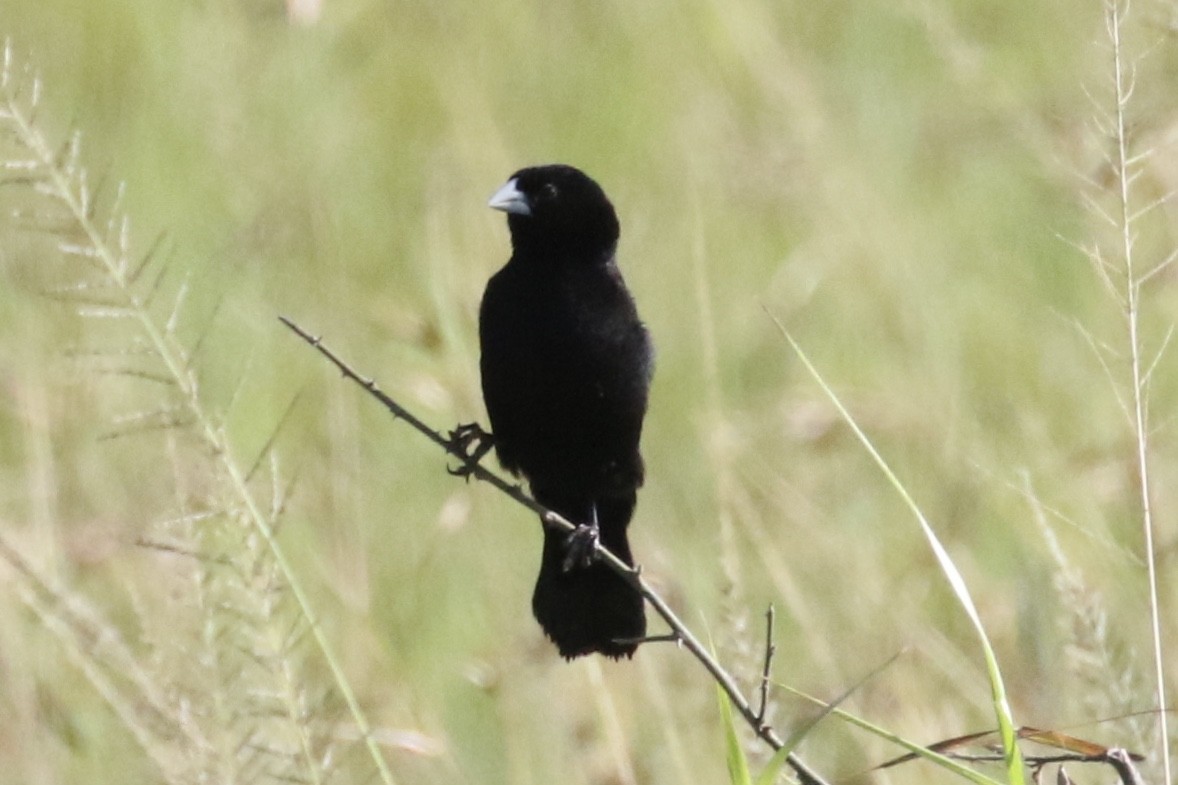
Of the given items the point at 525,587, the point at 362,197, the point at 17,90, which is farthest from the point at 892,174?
the point at 17,90

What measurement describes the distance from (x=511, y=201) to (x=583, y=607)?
84 cm

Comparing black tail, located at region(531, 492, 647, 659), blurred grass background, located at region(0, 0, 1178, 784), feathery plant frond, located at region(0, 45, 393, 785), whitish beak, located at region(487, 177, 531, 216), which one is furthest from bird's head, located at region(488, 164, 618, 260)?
feathery plant frond, located at region(0, 45, 393, 785)

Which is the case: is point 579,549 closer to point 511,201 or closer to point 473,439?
point 473,439

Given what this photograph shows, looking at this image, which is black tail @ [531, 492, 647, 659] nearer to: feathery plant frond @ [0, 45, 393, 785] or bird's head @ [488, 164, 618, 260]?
bird's head @ [488, 164, 618, 260]

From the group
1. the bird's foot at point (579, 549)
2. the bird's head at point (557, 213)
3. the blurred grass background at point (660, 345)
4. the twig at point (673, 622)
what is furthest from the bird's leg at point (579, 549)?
the twig at point (673, 622)

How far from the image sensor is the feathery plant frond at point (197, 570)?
2.23 meters

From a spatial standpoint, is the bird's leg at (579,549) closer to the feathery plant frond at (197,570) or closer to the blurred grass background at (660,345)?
the blurred grass background at (660,345)

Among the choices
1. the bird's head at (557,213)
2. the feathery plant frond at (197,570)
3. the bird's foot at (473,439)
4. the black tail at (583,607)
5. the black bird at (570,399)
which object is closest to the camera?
the feathery plant frond at (197,570)

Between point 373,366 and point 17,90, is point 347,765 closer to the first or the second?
point 373,366

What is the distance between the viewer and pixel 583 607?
341cm

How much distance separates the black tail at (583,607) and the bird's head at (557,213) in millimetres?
533

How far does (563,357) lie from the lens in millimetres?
3502

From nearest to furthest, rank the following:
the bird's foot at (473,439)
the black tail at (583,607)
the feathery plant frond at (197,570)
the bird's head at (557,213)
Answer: the feathery plant frond at (197,570) → the black tail at (583,607) → the bird's foot at (473,439) → the bird's head at (557,213)

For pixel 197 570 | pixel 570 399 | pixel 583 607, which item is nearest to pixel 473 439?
pixel 570 399
